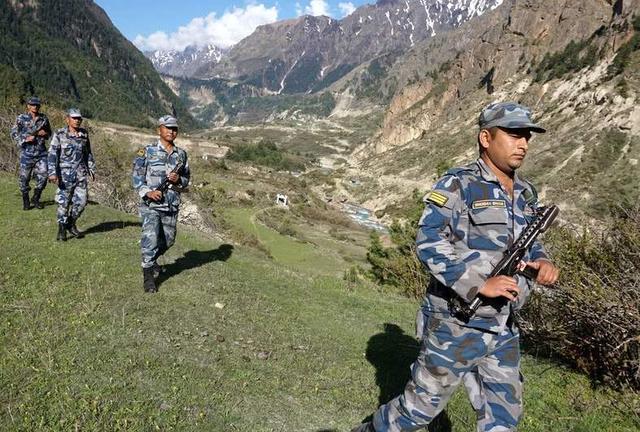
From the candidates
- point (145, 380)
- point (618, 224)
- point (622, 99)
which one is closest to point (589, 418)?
point (618, 224)

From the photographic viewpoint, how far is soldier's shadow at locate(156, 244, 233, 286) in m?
10.3

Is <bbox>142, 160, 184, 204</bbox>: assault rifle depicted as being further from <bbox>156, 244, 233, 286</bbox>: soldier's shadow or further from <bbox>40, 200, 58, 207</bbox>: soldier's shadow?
<bbox>40, 200, 58, 207</bbox>: soldier's shadow

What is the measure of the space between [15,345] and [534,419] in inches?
249

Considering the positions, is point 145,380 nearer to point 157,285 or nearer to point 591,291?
point 157,285

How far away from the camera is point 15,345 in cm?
608

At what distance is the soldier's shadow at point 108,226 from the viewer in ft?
44.2

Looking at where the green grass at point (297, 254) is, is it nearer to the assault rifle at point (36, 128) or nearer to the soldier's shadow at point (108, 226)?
the soldier's shadow at point (108, 226)

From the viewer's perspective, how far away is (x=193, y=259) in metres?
12.3

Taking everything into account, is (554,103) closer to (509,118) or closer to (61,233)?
(61,233)

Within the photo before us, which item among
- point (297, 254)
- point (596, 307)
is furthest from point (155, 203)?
point (297, 254)

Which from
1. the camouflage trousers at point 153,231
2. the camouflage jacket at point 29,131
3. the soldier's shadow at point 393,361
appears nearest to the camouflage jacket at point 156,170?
the camouflage trousers at point 153,231

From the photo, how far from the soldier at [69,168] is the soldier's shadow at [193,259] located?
2731 millimetres

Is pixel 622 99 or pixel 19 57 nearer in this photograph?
pixel 622 99

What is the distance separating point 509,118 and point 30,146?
47.6ft
